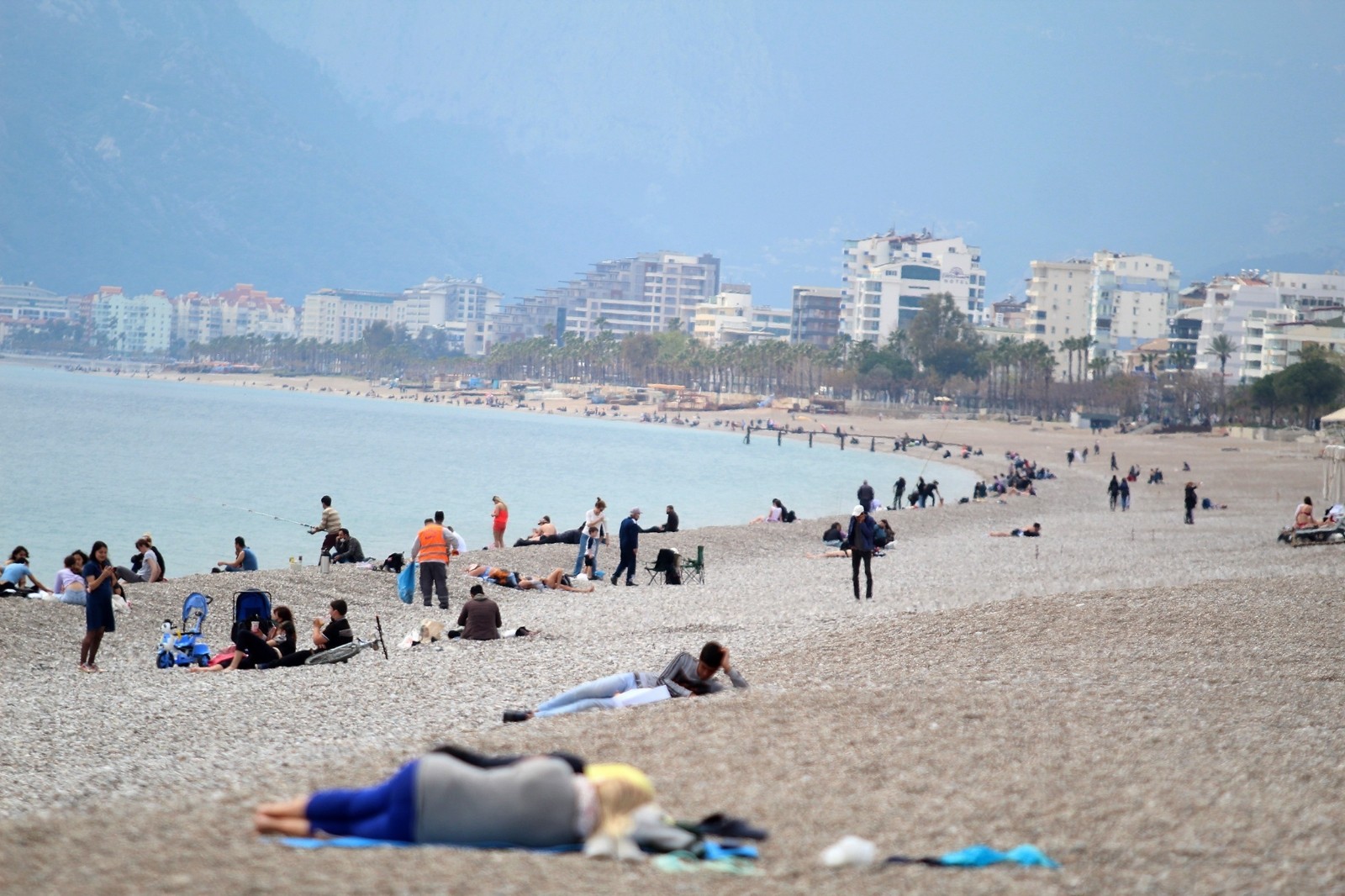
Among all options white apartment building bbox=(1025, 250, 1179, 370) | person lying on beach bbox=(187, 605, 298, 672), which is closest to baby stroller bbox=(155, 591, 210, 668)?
person lying on beach bbox=(187, 605, 298, 672)

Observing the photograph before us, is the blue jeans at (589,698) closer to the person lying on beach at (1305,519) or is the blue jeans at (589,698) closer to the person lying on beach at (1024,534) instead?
the person lying on beach at (1305,519)

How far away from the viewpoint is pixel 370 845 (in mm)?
5902

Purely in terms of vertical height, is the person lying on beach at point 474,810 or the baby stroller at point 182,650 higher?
the person lying on beach at point 474,810

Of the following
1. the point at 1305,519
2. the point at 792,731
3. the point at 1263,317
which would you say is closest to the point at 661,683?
the point at 792,731

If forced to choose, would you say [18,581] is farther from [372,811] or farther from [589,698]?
[372,811]

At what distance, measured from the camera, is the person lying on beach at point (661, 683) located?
9719 millimetres

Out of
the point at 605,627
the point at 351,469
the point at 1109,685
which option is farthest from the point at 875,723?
the point at 351,469

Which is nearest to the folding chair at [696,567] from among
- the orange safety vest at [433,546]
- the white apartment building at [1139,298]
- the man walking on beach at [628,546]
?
the man walking on beach at [628,546]

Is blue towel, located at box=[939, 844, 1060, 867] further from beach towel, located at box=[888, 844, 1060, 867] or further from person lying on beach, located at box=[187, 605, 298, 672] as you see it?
person lying on beach, located at box=[187, 605, 298, 672]

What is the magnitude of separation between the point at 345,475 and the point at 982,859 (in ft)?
174

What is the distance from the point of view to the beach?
5.85 metres

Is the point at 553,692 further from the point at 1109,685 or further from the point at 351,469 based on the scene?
the point at 351,469

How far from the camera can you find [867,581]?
713 inches

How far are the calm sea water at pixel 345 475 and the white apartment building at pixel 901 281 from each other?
203 feet
